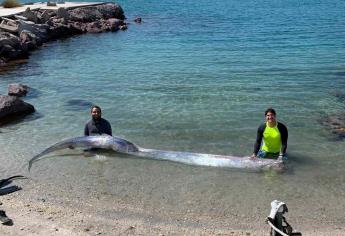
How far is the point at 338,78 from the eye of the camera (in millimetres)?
25234

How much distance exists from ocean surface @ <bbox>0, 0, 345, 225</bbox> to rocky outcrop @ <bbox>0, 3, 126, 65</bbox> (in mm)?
1289

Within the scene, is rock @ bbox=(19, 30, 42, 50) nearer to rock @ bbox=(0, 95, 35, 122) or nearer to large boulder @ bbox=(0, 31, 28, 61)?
large boulder @ bbox=(0, 31, 28, 61)

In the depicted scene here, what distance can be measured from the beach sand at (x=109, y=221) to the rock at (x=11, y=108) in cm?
729

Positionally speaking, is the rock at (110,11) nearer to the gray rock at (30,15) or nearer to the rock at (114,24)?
the rock at (114,24)

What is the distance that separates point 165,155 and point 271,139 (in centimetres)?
316

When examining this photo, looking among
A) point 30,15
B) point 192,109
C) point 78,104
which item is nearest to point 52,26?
point 30,15

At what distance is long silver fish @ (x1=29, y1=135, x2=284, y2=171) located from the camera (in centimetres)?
1412

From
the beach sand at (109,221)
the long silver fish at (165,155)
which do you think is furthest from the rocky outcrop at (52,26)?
the beach sand at (109,221)

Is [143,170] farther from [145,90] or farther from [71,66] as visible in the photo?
[71,66]

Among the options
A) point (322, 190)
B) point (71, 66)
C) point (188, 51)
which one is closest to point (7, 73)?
point (71, 66)

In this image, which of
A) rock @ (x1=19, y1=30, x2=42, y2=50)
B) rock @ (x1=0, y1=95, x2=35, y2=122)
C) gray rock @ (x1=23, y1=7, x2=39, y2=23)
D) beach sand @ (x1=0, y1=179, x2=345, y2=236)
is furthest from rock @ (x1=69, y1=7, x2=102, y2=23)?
beach sand @ (x1=0, y1=179, x2=345, y2=236)

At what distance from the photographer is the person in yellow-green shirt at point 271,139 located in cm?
1413

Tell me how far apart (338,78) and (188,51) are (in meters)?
12.0

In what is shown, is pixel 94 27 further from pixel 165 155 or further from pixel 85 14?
pixel 165 155
